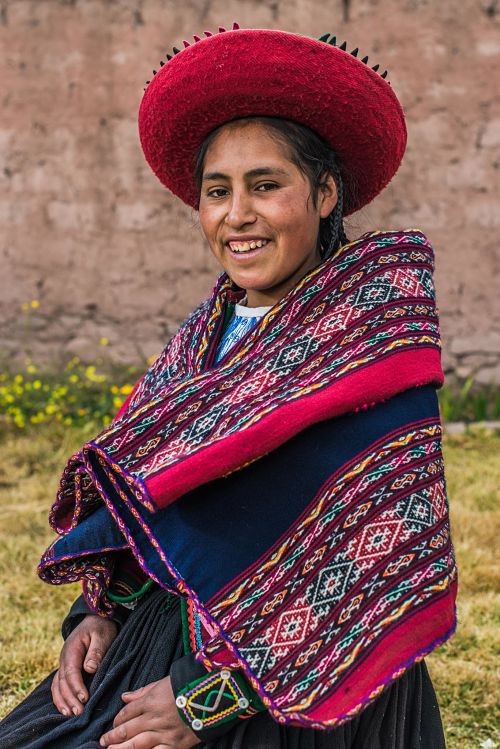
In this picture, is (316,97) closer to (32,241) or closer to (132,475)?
(132,475)

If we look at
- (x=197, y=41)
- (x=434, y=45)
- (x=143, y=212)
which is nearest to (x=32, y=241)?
(x=143, y=212)

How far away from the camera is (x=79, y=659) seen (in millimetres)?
1903

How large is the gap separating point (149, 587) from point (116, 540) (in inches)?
5.8

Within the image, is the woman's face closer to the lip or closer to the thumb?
the lip

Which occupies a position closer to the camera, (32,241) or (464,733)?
(464,733)

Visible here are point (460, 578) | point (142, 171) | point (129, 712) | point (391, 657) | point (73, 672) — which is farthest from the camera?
point (142, 171)

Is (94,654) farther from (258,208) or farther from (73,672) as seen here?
(258,208)

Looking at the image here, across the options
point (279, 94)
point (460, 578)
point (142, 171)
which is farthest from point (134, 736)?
point (142, 171)

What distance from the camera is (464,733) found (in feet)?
9.35

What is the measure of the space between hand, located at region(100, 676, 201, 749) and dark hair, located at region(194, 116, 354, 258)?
952 mm

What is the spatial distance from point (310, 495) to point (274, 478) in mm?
70

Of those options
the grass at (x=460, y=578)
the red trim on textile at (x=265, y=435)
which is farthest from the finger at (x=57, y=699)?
the grass at (x=460, y=578)

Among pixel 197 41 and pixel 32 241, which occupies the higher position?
pixel 32 241

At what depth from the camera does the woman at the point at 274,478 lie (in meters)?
1.52
